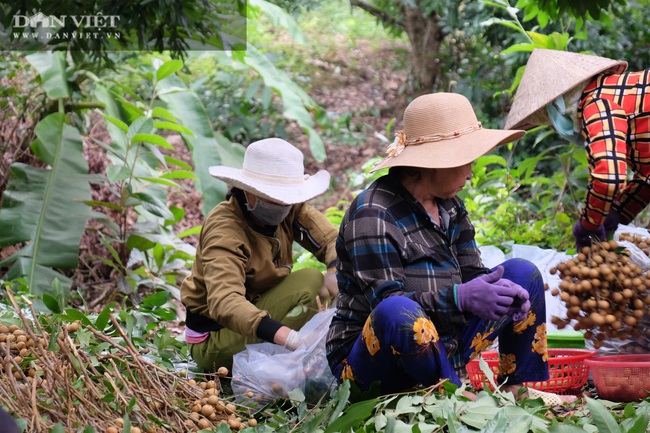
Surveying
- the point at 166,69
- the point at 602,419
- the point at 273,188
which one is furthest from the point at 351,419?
the point at 166,69

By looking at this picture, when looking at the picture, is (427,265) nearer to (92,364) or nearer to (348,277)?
(348,277)

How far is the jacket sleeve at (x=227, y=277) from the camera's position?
287 cm

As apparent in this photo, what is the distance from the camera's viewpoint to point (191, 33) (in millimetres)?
3207

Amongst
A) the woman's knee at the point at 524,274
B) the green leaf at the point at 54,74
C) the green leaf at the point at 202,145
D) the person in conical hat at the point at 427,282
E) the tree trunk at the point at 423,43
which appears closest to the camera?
the person in conical hat at the point at 427,282

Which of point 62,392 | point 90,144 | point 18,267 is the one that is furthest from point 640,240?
point 90,144

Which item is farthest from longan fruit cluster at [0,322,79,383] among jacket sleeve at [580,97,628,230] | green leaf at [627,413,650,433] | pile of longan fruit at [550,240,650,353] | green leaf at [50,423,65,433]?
jacket sleeve at [580,97,628,230]

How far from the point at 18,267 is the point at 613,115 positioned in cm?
318

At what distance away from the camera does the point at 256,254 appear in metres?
3.20

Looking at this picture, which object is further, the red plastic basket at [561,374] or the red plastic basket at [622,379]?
the red plastic basket at [561,374]

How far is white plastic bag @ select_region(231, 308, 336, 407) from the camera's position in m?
2.87


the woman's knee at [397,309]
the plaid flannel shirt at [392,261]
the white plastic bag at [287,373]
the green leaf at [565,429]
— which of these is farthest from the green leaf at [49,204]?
the green leaf at [565,429]

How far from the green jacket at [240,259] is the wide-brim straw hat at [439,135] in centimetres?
67

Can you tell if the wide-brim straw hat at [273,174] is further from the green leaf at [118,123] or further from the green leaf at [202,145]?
the green leaf at [202,145]

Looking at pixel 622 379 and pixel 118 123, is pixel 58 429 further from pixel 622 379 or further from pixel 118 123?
pixel 118 123
